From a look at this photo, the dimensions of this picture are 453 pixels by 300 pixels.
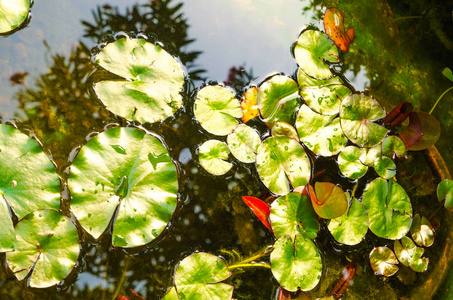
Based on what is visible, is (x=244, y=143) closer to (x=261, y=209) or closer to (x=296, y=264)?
(x=261, y=209)

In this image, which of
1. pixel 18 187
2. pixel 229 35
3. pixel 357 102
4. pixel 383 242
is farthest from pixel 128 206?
pixel 383 242

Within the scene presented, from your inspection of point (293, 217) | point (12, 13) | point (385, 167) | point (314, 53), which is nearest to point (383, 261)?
point (385, 167)

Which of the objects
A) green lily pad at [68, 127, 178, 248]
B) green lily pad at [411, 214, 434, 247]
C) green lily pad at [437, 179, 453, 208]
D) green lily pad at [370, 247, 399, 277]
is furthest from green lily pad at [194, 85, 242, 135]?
green lily pad at [437, 179, 453, 208]

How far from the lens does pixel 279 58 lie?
1.88 meters

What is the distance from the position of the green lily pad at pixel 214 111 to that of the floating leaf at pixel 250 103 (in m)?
0.12

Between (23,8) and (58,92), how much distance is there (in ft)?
1.51

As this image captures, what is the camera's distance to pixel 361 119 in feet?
5.88

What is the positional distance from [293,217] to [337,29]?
119cm

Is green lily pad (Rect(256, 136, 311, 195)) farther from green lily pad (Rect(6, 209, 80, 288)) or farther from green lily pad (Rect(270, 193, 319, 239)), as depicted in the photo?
green lily pad (Rect(6, 209, 80, 288))

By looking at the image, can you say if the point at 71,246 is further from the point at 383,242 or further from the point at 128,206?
the point at 383,242

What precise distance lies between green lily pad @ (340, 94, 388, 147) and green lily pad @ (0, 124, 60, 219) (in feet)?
5.10

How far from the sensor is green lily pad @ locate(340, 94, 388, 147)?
177cm

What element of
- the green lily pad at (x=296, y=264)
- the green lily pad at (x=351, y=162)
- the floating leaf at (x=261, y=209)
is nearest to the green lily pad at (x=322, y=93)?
the green lily pad at (x=351, y=162)

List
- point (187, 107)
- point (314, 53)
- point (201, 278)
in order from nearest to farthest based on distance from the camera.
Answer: point (201, 278)
point (187, 107)
point (314, 53)
